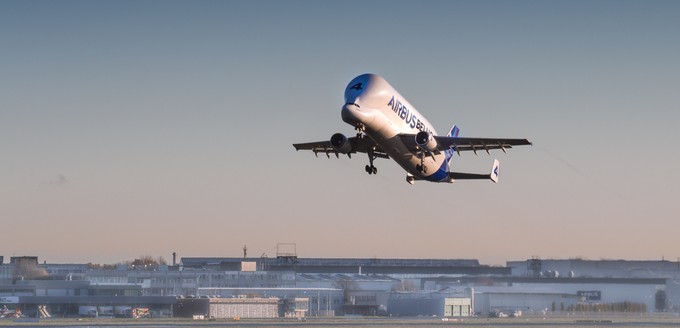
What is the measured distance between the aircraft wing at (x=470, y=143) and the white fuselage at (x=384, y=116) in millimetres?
733

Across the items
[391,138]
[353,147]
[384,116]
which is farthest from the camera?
[353,147]

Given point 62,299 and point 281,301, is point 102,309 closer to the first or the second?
point 62,299

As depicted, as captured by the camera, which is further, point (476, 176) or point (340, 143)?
point (476, 176)

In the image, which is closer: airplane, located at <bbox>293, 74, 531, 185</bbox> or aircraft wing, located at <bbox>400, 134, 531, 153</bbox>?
airplane, located at <bbox>293, 74, 531, 185</bbox>

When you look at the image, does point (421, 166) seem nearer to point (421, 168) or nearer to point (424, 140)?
point (421, 168)

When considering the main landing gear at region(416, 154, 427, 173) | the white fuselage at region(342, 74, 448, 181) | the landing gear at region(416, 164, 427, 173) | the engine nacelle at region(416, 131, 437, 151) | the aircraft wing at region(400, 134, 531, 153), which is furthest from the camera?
the landing gear at region(416, 164, 427, 173)

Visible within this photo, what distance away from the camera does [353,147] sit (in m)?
112

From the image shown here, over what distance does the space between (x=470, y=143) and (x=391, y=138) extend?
9145 millimetres

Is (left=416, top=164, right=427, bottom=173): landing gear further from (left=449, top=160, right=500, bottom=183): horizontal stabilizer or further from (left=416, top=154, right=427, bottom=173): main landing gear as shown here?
(left=449, top=160, right=500, bottom=183): horizontal stabilizer

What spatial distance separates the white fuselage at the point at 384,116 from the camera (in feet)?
339

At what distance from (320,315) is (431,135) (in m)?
89.5

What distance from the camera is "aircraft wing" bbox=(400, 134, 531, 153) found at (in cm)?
10969

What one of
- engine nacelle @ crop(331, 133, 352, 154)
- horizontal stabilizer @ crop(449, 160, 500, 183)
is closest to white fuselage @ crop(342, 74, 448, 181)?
engine nacelle @ crop(331, 133, 352, 154)

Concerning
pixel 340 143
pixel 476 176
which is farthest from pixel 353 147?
pixel 476 176
